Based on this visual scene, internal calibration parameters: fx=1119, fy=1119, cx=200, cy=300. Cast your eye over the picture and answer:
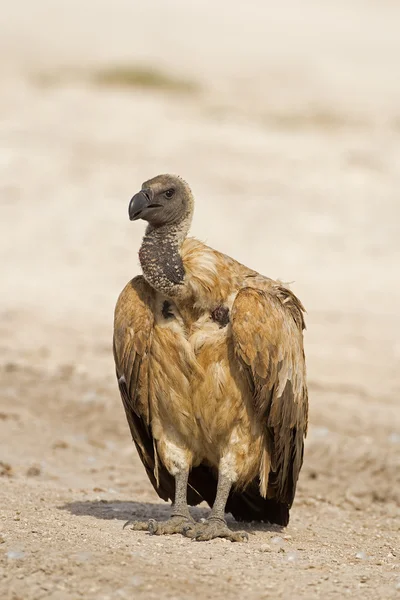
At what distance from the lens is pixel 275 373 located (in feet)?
Result: 21.6

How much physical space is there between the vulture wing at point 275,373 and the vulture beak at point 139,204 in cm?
77

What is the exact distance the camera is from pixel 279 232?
66.1 ft

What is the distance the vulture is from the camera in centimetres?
661

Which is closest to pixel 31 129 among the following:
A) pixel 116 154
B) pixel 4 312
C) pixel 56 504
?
pixel 116 154

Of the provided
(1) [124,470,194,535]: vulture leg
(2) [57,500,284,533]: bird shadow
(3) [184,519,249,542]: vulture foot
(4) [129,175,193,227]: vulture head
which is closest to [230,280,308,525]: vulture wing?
(2) [57,500,284,533]: bird shadow

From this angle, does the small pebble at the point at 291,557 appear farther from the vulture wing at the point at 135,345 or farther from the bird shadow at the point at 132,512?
the vulture wing at the point at 135,345

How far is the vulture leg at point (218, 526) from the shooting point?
21.7 ft

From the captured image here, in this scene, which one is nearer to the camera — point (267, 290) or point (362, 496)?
point (267, 290)

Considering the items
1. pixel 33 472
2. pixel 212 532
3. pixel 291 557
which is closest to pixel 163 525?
pixel 212 532

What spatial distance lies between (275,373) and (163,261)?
93 centimetres

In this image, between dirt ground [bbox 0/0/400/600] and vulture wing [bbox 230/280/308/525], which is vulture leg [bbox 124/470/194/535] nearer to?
dirt ground [bbox 0/0/400/600]

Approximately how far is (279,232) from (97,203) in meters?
3.52

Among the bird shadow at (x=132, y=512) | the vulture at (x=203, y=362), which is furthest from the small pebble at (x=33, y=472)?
the vulture at (x=203, y=362)

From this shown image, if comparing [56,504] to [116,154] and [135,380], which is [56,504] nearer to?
[135,380]
